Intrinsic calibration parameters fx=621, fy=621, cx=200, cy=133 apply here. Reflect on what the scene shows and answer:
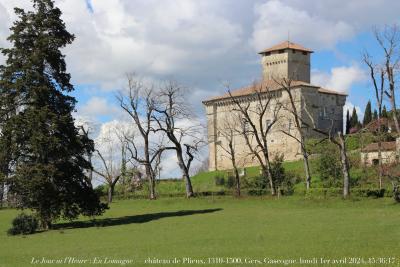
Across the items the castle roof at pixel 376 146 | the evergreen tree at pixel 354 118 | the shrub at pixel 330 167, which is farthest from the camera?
the evergreen tree at pixel 354 118

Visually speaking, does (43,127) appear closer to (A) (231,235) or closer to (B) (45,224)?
(B) (45,224)

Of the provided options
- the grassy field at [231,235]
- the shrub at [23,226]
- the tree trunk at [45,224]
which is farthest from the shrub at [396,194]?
the shrub at [23,226]

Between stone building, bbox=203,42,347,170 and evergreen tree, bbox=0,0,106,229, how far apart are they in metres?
50.4

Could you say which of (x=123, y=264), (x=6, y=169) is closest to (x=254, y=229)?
(x=123, y=264)

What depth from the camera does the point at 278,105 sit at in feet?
287

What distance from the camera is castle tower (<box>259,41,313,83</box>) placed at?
104131mm

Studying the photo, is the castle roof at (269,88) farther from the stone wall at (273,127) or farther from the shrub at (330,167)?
the shrub at (330,167)

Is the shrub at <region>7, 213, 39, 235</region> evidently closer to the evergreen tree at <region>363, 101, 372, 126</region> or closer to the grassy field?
the grassy field

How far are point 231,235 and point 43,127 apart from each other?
51.3 ft

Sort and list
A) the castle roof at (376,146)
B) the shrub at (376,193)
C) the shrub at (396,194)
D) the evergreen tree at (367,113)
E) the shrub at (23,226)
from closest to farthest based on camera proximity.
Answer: the shrub at (23,226), the shrub at (396,194), the shrub at (376,193), the castle roof at (376,146), the evergreen tree at (367,113)

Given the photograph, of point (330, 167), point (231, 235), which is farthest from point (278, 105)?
point (231, 235)

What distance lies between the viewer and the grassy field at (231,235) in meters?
18.7

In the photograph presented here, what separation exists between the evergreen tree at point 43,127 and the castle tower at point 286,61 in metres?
67.5

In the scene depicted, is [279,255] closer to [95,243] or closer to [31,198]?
[95,243]
